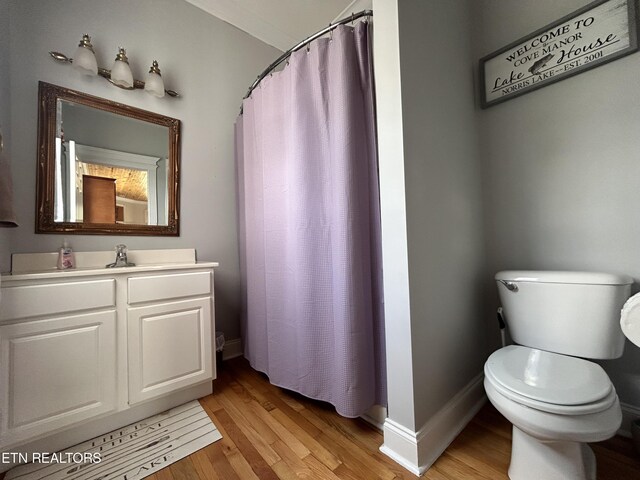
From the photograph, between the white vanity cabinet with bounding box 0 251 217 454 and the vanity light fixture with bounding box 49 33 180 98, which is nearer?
the white vanity cabinet with bounding box 0 251 217 454

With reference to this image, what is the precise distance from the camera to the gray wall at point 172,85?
4.14 ft

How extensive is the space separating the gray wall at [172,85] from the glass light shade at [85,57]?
10 cm

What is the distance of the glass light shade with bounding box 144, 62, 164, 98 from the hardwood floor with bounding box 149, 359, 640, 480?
1.96m

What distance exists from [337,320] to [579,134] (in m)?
1.45

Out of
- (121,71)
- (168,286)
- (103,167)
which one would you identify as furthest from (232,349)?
(121,71)

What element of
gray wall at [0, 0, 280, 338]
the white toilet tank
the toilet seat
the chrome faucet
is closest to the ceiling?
gray wall at [0, 0, 280, 338]

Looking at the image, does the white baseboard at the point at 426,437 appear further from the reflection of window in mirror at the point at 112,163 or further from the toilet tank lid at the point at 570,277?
the reflection of window in mirror at the point at 112,163

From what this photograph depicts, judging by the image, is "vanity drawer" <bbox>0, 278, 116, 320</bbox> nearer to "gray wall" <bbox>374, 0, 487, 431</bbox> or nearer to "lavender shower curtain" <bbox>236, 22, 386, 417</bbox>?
"lavender shower curtain" <bbox>236, 22, 386, 417</bbox>

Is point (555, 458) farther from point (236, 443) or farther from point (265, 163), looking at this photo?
point (265, 163)

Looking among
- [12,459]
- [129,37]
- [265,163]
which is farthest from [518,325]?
[129,37]

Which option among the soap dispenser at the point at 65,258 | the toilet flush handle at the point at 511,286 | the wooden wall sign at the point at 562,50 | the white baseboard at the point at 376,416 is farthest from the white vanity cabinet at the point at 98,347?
the wooden wall sign at the point at 562,50

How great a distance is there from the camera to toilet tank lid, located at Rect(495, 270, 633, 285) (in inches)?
36.6

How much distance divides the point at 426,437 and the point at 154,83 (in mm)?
2400

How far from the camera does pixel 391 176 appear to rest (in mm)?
968
